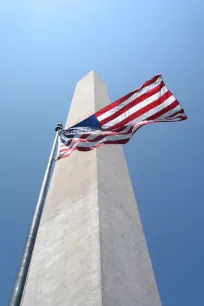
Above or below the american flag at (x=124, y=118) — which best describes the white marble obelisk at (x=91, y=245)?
below

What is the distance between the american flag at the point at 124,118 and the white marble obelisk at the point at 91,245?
3.60 feet

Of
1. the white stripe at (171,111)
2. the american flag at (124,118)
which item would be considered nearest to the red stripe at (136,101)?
the american flag at (124,118)

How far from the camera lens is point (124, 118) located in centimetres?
1157

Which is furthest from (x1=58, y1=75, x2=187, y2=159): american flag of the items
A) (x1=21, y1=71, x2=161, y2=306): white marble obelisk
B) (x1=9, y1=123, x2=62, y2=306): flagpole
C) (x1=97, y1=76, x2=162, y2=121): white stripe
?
(x1=9, y1=123, x2=62, y2=306): flagpole

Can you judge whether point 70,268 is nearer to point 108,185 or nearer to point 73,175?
point 108,185

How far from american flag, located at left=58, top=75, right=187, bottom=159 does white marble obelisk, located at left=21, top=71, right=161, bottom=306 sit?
110 cm

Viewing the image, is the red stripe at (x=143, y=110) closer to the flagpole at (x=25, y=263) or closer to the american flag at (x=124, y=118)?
the american flag at (x=124, y=118)

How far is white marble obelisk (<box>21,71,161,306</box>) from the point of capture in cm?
729

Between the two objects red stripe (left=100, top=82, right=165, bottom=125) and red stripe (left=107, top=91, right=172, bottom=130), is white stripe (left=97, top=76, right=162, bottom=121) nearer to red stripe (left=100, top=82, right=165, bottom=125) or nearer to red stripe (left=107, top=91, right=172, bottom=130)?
red stripe (left=100, top=82, right=165, bottom=125)

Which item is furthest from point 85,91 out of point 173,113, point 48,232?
point 48,232

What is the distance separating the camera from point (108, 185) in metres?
10.8

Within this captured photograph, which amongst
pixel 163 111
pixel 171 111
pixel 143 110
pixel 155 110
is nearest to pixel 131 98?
pixel 143 110

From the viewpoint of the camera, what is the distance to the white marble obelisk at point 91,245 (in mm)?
7289

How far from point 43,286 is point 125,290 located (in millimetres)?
2049
